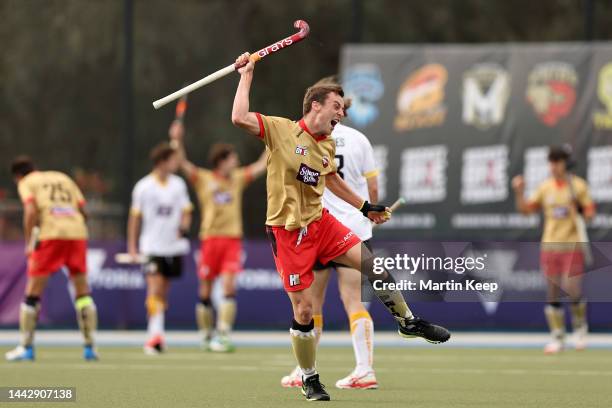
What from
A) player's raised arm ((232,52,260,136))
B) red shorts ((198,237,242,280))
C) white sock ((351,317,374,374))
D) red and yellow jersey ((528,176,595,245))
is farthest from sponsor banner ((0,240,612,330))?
player's raised arm ((232,52,260,136))

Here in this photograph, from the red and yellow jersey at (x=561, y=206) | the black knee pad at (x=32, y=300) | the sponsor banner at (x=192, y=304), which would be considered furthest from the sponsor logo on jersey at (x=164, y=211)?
the red and yellow jersey at (x=561, y=206)

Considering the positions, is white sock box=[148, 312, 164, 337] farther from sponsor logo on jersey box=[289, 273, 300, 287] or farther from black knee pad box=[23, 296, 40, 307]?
sponsor logo on jersey box=[289, 273, 300, 287]

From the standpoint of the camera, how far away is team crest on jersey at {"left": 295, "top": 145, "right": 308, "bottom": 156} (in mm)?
10859

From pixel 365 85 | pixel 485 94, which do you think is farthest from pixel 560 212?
pixel 365 85

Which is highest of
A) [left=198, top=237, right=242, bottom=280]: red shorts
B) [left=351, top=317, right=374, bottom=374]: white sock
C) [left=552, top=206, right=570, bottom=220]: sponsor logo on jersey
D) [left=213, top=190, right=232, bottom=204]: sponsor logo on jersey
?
[left=213, top=190, right=232, bottom=204]: sponsor logo on jersey

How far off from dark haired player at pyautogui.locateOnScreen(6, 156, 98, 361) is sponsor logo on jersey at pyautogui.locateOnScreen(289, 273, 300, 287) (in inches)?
199

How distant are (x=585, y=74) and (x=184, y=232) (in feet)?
21.5

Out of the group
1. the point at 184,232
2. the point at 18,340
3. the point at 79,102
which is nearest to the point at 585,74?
the point at 184,232

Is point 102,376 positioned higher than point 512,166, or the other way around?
point 512,166

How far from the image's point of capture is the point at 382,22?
1184 inches

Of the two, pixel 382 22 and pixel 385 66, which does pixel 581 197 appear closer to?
pixel 385 66

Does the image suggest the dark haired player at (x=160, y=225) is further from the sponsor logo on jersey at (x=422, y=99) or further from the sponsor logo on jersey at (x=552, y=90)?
the sponsor logo on jersey at (x=552, y=90)

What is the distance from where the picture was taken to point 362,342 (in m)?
12.2

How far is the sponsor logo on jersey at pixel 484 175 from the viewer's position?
2144 cm
